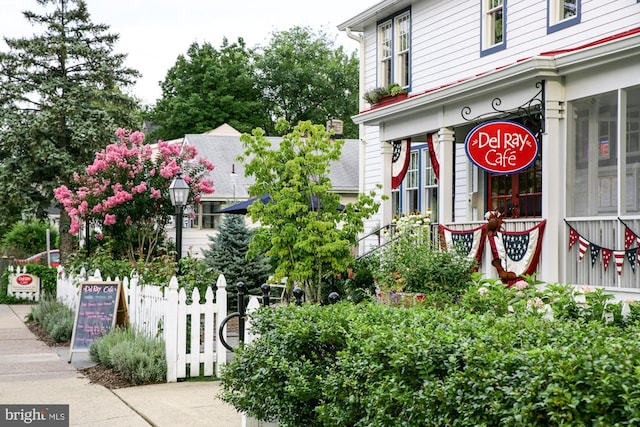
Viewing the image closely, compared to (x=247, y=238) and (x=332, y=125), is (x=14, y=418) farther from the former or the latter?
(x=332, y=125)

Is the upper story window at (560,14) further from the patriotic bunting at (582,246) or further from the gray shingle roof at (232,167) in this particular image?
the gray shingle roof at (232,167)

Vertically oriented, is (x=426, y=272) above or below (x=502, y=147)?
below

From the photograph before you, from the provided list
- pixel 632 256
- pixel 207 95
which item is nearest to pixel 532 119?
pixel 632 256

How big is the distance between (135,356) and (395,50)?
11.8 m

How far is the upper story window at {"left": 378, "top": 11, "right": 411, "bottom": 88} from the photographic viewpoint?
1964 cm

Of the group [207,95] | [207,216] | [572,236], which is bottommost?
[572,236]

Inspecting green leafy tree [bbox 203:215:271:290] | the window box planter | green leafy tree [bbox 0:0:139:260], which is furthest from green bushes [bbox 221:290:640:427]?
green leafy tree [bbox 0:0:139:260]

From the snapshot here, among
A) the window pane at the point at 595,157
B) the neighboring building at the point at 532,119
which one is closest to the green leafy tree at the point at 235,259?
the neighboring building at the point at 532,119

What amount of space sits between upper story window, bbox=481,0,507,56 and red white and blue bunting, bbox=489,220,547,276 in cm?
563

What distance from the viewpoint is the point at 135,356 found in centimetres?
1032

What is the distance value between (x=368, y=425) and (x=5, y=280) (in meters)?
23.9

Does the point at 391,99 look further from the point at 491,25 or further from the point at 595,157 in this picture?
the point at 595,157

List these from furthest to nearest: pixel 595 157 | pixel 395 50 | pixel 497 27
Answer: pixel 395 50
pixel 497 27
pixel 595 157

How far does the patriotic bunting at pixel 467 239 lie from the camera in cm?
1273
